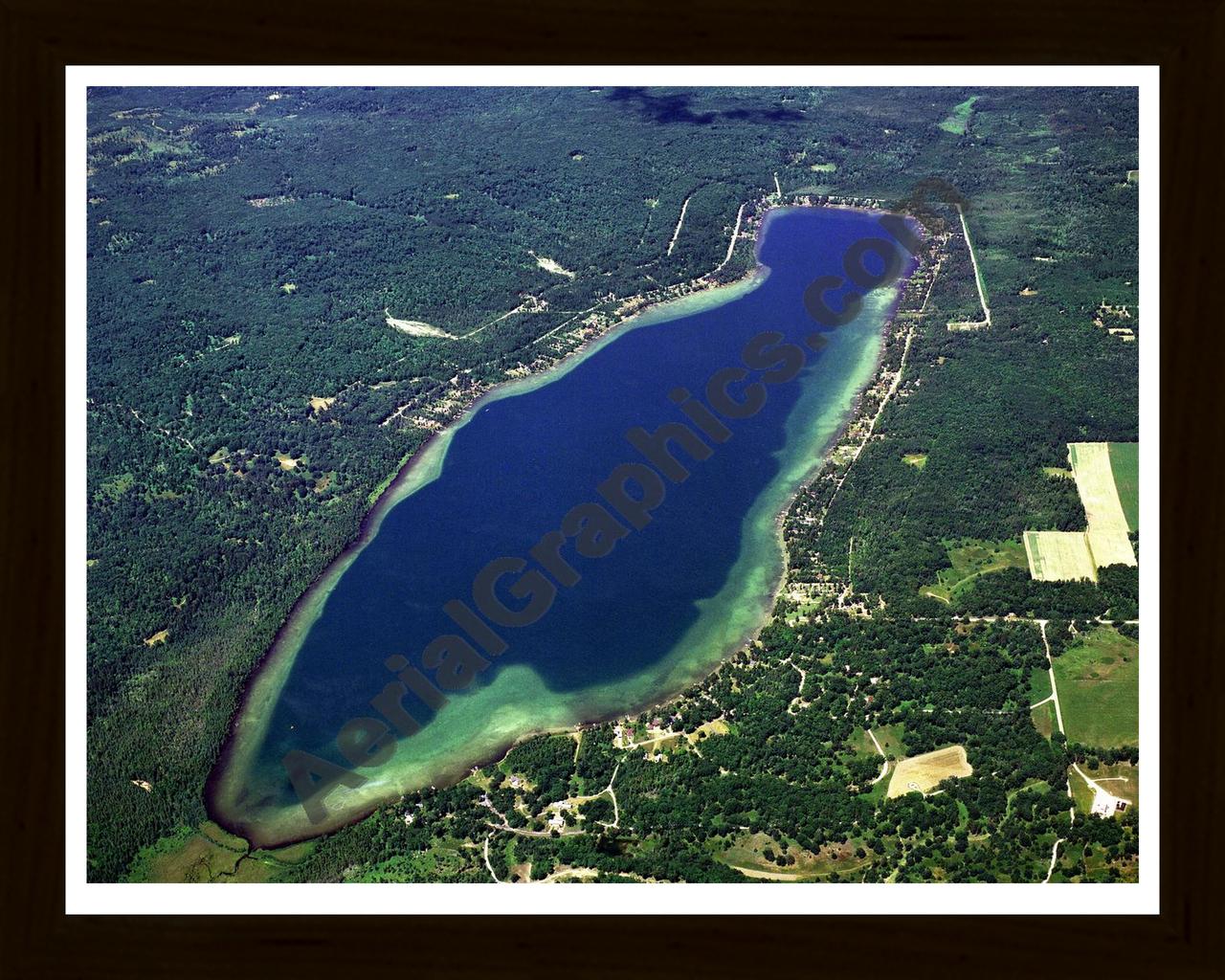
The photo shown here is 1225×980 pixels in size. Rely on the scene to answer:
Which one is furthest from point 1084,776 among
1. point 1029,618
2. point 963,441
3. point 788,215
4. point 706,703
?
point 788,215

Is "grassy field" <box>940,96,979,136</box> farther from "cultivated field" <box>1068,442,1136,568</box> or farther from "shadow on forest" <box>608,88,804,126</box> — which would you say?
"cultivated field" <box>1068,442,1136,568</box>

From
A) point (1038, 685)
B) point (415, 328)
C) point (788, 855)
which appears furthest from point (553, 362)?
point (788, 855)

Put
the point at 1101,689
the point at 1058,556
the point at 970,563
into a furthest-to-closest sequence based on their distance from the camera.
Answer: the point at 970,563 < the point at 1058,556 < the point at 1101,689

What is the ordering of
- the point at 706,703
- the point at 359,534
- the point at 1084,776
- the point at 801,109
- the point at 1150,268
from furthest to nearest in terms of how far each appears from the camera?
1. the point at 801,109
2. the point at 359,534
3. the point at 706,703
4. the point at 1084,776
5. the point at 1150,268

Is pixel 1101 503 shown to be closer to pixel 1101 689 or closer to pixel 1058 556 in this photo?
pixel 1058 556

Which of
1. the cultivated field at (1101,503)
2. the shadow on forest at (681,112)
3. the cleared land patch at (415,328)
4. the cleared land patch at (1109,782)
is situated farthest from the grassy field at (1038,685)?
the shadow on forest at (681,112)

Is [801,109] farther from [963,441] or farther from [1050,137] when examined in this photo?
[963,441]
